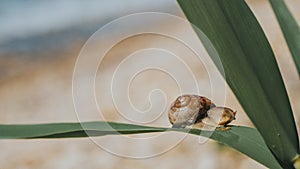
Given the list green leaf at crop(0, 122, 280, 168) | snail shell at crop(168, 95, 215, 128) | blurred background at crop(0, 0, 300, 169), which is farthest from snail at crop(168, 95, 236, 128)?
blurred background at crop(0, 0, 300, 169)

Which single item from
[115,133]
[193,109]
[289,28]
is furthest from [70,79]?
[115,133]

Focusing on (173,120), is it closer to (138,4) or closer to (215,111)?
(215,111)

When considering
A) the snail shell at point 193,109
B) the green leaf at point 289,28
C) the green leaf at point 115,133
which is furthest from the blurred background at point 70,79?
the green leaf at point 115,133

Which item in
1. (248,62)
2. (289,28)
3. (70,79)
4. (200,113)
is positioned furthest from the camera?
(70,79)

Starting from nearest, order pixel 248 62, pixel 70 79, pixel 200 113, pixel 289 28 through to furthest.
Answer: pixel 248 62 → pixel 289 28 → pixel 200 113 → pixel 70 79

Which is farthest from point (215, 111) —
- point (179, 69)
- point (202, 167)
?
point (202, 167)

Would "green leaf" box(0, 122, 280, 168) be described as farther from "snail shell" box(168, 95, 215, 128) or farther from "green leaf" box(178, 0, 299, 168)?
"snail shell" box(168, 95, 215, 128)

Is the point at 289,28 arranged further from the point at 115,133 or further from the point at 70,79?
the point at 70,79
